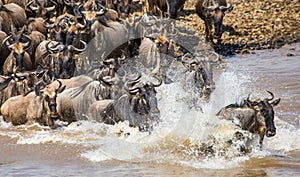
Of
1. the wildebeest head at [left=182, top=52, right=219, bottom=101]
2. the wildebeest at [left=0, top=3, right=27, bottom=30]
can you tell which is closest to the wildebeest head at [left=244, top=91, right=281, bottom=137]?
the wildebeest head at [left=182, top=52, right=219, bottom=101]

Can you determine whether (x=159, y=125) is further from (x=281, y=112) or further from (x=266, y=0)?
(x=266, y=0)

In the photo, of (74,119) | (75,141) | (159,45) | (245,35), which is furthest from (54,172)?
(245,35)

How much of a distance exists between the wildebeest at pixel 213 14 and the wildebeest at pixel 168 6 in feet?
2.07

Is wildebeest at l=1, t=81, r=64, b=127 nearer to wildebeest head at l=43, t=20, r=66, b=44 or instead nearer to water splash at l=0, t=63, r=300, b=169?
water splash at l=0, t=63, r=300, b=169

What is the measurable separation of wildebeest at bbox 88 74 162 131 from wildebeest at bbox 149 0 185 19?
7.74m

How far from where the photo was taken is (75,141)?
1303 cm

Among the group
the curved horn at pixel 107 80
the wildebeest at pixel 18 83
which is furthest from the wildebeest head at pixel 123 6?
the curved horn at pixel 107 80

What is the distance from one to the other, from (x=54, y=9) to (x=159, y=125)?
31.4 feet

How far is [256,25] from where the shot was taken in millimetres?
21656

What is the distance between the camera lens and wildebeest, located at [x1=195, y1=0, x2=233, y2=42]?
2059 centimetres

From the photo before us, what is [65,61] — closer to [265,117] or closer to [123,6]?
[123,6]

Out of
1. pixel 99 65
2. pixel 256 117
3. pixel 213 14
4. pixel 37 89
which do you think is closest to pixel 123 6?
pixel 213 14

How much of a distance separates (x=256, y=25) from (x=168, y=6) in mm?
2301

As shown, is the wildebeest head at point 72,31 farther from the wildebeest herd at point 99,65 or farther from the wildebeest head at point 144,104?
the wildebeest head at point 144,104
